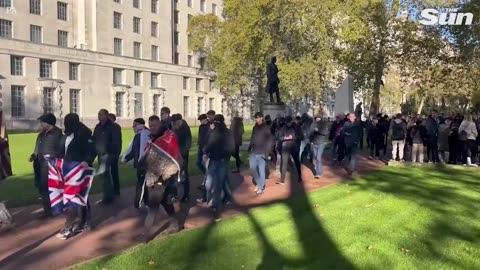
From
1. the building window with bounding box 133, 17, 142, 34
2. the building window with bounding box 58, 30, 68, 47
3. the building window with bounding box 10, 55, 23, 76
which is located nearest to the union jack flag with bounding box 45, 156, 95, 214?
the building window with bounding box 10, 55, 23, 76

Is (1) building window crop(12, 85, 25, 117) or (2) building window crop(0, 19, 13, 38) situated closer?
(2) building window crop(0, 19, 13, 38)

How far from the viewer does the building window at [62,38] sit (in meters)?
53.2

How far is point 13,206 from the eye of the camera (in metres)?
9.99

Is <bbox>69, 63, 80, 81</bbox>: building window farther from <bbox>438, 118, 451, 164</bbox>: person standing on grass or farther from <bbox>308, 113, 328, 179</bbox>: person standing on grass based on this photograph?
<bbox>438, 118, 451, 164</bbox>: person standing on grass

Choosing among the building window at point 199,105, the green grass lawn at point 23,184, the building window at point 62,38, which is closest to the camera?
the green grass lawn at point 23,184

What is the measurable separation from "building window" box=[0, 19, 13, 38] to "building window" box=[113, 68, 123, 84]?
1270cm

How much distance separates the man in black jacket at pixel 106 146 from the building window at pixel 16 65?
133 feet

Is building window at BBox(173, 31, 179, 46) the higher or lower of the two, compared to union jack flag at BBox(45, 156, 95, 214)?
higher

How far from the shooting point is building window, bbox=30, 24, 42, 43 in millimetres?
49719

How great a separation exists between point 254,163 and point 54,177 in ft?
15.2

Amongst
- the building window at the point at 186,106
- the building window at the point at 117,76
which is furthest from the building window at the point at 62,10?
the building window at the point at 186,106

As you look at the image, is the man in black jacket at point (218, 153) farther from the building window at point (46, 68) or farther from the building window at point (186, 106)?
the building window at point (186, 106)

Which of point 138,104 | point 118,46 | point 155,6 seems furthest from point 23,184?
point 155,6

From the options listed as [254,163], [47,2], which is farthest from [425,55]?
[47,2]
